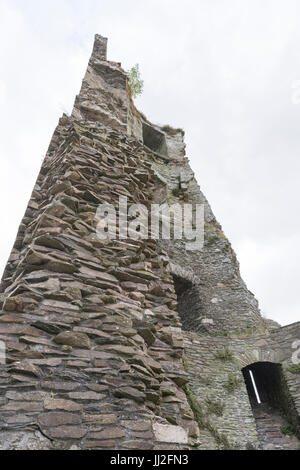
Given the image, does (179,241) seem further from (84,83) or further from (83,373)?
(83,373)

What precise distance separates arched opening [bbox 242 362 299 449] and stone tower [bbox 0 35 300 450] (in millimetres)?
172

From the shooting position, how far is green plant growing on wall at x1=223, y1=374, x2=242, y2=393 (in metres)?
6.55

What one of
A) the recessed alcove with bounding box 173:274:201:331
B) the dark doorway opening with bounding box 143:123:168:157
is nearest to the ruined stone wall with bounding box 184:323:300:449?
the recessed alcove with bounding box 173:274:201:331

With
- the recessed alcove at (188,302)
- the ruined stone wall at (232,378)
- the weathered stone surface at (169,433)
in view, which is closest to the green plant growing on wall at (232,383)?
the ruined stone wall at (232,378)

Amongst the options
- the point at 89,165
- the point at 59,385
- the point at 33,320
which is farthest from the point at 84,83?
the point at 59,385

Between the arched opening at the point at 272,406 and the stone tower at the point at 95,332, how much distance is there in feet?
0.56

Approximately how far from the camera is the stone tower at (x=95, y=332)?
1.93 meters

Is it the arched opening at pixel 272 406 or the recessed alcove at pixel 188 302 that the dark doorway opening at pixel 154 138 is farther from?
the arched opening at pixel 272 406

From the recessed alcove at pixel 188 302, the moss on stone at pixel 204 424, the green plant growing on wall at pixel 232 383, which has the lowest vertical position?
the moss on stone at pixel 204 424

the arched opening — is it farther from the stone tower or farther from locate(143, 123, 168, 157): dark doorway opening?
locate(143, 123, 168, 157): dark doorway opening

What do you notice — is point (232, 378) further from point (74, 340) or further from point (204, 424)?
point (74, 340)

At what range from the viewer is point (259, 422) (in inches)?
281

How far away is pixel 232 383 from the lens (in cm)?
662

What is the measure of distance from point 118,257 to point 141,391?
1.43 meters
